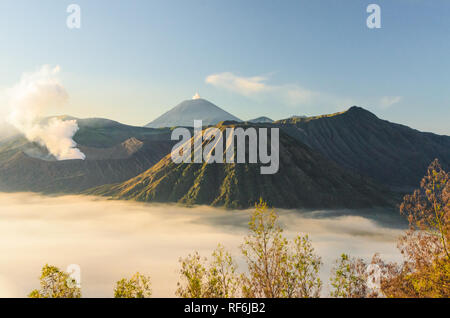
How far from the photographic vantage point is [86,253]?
104750mm

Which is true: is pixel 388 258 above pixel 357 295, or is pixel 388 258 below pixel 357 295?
below

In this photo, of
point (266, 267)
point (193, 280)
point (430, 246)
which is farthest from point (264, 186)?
point (430, 246)

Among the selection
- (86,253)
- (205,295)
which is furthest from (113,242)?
(205,295)

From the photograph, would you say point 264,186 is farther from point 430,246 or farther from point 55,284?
point 430,246

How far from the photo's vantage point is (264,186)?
14775 cm

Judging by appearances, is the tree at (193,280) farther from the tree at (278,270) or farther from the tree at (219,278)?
the tree at (278,270)

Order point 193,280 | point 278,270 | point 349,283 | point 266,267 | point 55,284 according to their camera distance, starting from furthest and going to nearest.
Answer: point 55,284, point 193,280, point 278,270, point 266,267, point 349,283

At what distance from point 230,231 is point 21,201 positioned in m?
154

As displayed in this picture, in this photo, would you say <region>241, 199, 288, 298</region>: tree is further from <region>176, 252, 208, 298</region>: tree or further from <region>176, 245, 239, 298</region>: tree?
<region>176, 252, 208, 298</region>: tree

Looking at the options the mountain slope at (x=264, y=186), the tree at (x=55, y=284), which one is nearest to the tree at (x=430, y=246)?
the tree at (x=55, y=284)

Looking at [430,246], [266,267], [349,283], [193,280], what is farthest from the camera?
[193,280]

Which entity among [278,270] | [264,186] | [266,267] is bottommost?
[278,270]
